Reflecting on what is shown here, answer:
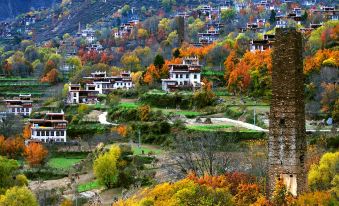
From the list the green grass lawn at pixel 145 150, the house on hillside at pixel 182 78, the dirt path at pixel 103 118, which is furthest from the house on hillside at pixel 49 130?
the house on hillside at pixel 182 78

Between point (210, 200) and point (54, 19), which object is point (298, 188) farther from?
point (54, 19)

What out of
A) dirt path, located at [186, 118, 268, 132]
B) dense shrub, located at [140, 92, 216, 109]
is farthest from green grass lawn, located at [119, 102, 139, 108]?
dirt path, located at [186, 118, 268, 132]

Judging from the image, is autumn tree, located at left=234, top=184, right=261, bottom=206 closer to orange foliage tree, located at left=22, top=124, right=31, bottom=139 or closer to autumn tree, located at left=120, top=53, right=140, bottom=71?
orange foliage tree, located at left=22, top=124, right=31, bottom=139

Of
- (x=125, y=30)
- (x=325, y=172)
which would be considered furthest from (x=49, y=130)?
(x=125, y=30)

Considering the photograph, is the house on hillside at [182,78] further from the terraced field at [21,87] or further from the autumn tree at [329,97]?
the terraced field at [21,87]

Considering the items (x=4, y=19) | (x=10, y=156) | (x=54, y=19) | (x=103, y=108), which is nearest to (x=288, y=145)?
(x=10, y=156)

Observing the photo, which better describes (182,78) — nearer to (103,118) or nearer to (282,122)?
(103,118)
